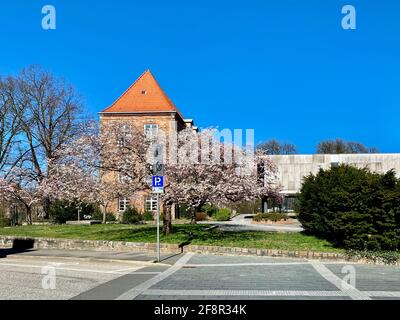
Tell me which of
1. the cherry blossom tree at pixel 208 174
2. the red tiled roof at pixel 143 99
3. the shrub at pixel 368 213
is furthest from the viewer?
the red tiled roof at pixel 143 99

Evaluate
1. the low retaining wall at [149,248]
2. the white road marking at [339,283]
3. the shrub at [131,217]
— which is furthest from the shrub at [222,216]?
the white road marking at [339,283]

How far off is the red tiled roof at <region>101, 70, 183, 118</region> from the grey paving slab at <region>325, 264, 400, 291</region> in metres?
40.8

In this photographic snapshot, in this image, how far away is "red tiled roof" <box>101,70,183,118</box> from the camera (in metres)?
54.8

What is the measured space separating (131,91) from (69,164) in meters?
35.9

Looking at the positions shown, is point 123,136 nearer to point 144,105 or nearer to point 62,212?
point 62,212

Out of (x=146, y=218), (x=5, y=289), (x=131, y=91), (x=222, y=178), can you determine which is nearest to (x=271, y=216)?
(x=146, y=218)

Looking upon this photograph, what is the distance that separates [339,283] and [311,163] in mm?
41491

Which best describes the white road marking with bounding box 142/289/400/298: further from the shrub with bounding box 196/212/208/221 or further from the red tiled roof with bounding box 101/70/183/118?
the red tiled roof with bounding box 101/70/183/118

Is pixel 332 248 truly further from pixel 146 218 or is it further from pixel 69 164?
pixel 146 218

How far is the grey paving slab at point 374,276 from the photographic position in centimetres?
1121

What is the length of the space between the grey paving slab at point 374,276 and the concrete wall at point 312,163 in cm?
3615

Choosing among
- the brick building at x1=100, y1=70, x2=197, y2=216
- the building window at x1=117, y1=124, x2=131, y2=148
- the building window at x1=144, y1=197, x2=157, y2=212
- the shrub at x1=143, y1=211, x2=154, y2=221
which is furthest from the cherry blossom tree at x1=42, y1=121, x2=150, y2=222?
the brick building at x1=100, y1=70, x2=197, y2=216

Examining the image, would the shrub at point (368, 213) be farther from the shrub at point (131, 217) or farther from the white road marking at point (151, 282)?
the shrub at point (131, 217)

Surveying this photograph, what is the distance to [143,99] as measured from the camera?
56.5 metres
